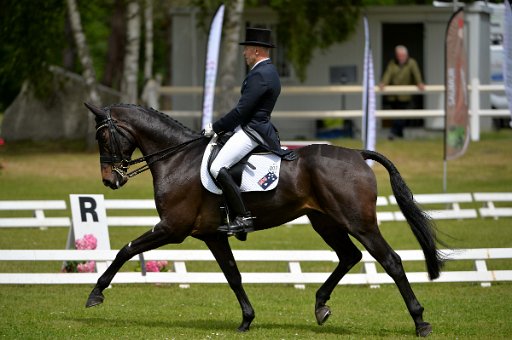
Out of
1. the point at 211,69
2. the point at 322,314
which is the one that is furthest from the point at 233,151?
the point at 211,69

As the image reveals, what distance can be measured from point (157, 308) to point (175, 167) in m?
2.06

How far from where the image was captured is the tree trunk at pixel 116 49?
38.0 metres

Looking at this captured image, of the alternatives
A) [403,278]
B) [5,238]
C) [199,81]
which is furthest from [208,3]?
[403,278]

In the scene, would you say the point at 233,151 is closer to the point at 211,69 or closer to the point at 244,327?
the point at 244,327

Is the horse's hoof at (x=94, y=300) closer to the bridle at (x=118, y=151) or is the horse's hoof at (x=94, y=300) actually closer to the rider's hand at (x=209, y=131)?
the bridle at (x=118, y=151)

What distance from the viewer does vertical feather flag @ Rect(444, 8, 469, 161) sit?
2244cm

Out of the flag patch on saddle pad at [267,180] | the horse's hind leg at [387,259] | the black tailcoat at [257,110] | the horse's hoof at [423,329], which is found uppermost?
the black tailcoat at [257,110]

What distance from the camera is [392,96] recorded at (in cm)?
3241

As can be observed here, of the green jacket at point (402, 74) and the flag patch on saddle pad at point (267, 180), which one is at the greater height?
the flag patch on saddle pad at point (267, 180)

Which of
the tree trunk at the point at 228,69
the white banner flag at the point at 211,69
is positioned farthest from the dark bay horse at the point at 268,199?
the tree trunk at the point at 228,69

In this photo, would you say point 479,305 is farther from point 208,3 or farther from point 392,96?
point 392,96

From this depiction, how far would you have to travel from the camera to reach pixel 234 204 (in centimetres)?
1089

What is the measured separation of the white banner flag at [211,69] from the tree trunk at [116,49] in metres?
Result: 13.2

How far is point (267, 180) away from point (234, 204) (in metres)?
0.40
